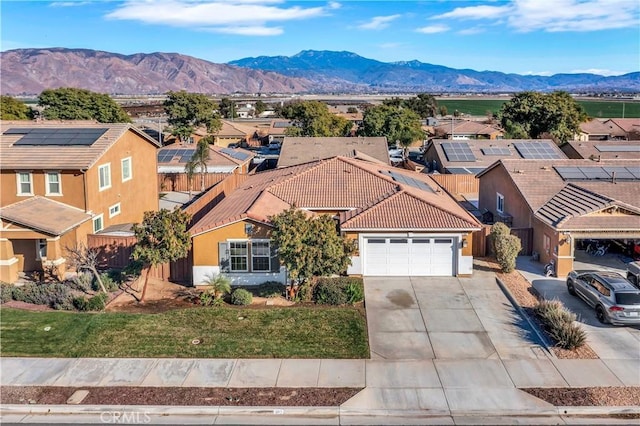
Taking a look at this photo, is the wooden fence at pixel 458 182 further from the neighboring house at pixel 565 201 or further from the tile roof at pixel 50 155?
the tile roof at pixel 50 155

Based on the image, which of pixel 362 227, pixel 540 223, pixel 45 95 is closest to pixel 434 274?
pixel 362 227

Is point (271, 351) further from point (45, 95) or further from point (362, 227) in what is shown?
point (45, 95)

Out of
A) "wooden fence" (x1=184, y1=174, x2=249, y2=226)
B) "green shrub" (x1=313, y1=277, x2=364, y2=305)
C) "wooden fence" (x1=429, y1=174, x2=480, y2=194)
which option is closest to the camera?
"green shrub" (x1=313, y1=277, x2=364, y2=305)

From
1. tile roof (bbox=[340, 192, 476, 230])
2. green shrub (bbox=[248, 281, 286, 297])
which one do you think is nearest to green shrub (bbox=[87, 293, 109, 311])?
green shrub (bbox=[248, 281, 286, 297])

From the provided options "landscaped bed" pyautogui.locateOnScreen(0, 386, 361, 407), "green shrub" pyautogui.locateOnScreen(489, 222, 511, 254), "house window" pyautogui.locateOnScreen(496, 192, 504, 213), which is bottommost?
"landscaped bed" pyautogui.locateOnScreen(0, 386, 361, 407)

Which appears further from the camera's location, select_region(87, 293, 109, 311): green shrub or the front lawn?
select_region(87, 293, 109, 311): green shrub

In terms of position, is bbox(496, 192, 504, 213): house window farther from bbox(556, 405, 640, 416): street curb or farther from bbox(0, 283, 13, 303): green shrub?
bbox(0, 283, 13, 303): green shrub
